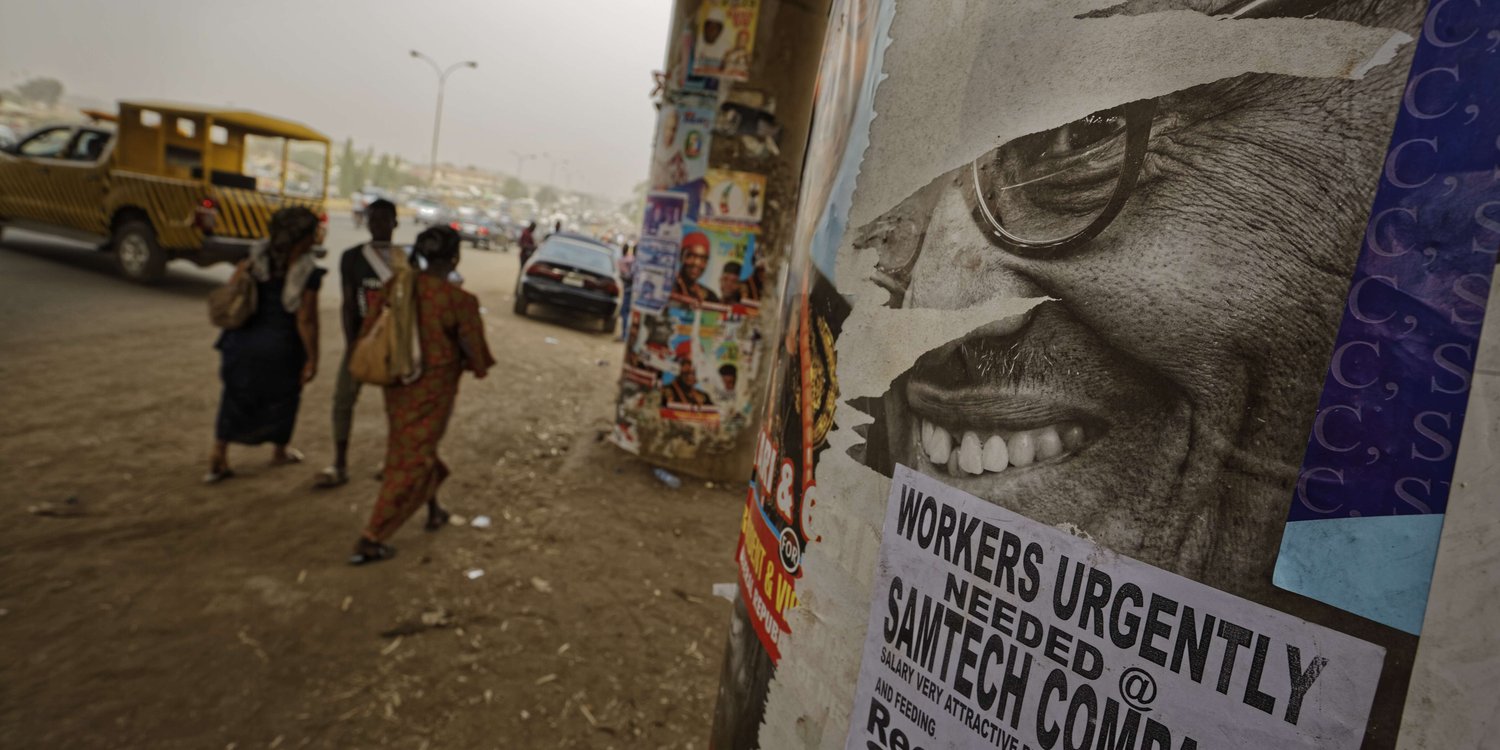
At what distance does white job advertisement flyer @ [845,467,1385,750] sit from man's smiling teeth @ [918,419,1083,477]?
0.04 metres

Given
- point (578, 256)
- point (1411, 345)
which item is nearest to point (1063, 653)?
point (1411, 345)

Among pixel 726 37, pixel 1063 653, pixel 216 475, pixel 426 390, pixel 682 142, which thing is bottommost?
pixel 216 475

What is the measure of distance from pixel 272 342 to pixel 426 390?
128cm

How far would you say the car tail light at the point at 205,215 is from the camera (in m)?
10.5

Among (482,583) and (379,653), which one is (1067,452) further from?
(482,583)

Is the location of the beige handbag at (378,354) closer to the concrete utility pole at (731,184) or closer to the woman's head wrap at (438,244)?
the woman's head wrap at (438,244)

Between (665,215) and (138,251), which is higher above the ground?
(665,215)

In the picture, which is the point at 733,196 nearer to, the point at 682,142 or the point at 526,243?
the point at 682,142

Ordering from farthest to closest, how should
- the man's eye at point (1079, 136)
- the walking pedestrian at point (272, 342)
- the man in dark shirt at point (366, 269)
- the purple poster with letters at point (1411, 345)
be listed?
the walking pedestrian at point (272, 342)
the man in dark shirt at point (366, 269)
the man's eye at point (1079, 136)
the purple poster with letters at point (1411, 345)

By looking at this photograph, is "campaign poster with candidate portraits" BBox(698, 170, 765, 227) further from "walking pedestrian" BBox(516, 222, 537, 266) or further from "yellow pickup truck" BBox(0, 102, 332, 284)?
"walking pedestrian" BBox(516, 222, 537, 266)

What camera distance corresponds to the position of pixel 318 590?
3643mm

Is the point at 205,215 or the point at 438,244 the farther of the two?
the point at 205,215

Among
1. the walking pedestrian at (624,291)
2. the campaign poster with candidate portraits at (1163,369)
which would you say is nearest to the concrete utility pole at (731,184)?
the campaign poster with candidate portraits at (1163,369)

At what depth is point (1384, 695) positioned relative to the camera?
0.69 m
